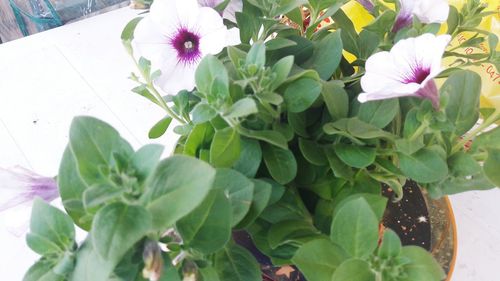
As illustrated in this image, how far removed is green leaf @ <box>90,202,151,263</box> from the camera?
199 millimetres

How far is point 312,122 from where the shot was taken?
0.34 meters

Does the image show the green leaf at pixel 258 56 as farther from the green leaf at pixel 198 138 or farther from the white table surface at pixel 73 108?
the white table surface at pixel 73 108

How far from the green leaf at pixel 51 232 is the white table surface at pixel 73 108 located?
0.28 metres

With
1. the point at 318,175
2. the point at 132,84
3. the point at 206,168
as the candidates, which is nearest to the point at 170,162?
the point at 206,168

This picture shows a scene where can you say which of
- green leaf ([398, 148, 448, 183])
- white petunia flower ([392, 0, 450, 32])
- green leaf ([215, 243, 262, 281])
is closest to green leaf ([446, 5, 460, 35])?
white petunia flower ([392, 0, 450, 32])

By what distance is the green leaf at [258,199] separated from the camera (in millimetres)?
266

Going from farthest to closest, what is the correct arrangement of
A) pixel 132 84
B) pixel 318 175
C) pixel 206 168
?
pixel 132 84, pixel 318 175, pixel 206 168

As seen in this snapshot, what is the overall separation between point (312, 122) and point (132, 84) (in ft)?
1.38

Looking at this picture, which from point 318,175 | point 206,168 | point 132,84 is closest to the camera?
point 206,168

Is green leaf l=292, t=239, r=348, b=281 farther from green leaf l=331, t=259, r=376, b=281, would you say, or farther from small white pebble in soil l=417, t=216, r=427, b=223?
small white pebble in soil l=417, t=216, r=427, b=223

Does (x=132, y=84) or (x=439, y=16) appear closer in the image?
(x=439, y=16)

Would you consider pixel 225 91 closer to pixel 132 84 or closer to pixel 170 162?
pixel 170 162

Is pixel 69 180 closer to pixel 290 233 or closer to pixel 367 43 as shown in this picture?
pixel 290 233

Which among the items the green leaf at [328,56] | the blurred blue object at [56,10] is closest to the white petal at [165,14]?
the green leaf at [328,56]
